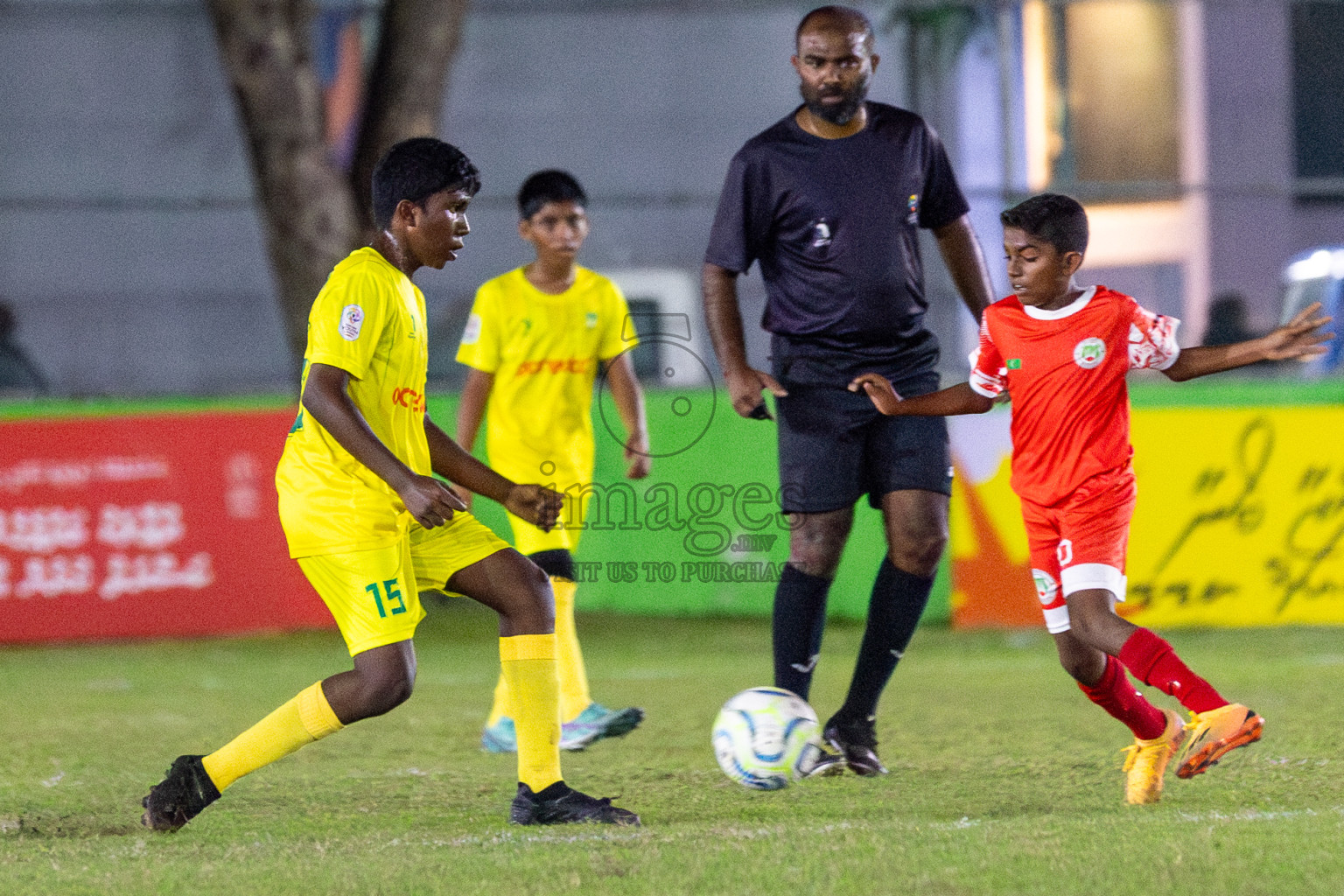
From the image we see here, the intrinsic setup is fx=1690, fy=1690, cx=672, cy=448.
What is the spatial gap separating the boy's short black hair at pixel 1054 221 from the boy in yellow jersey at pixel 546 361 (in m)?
1.80

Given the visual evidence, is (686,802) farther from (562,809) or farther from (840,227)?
(840,227)

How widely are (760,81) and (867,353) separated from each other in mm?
11138

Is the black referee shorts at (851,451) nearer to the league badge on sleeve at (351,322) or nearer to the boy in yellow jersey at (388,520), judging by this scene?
the boy in yellow jersey at (388,520)

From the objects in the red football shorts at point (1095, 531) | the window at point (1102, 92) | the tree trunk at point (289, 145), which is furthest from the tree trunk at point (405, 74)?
the red football shorts at point (1095, 531)

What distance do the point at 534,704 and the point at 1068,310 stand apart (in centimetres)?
160

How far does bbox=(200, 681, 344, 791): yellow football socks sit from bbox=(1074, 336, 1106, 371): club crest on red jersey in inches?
76.4

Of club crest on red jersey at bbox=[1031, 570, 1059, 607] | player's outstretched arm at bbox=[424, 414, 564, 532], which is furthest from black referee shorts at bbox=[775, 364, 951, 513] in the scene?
player's outstretched arm at bbox=[424, 414, 564, 532]

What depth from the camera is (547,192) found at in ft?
18.2

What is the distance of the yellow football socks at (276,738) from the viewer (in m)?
3.84

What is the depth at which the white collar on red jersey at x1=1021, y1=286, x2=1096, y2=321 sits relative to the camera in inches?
162

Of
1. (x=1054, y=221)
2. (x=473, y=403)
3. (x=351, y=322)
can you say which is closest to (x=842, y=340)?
(x=1054, y=221)

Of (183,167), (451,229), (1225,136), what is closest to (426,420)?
(451,229)

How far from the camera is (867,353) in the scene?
4.57 meters

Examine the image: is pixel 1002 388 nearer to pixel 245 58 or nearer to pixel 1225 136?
pixel 245 58
